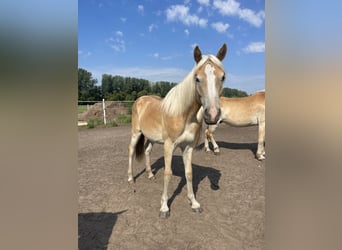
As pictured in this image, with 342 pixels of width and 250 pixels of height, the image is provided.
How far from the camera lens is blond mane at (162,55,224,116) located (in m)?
2.40

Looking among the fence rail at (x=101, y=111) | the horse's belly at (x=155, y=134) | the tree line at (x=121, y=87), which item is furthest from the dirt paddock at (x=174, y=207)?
the tree line at (x=121, y=87)

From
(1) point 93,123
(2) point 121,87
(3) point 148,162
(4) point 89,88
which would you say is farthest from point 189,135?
(2) point 121,87

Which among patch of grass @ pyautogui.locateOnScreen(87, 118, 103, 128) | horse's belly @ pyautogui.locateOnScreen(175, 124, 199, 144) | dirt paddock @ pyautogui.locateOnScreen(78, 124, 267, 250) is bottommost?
dirt paddock @ pyautogui.locateOnScreen(78, 124, 267, 250)

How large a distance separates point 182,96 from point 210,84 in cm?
70

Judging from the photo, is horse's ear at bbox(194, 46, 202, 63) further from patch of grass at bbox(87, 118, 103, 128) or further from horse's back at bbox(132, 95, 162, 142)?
patch of grass at bbox(87, 118, 103, 128)

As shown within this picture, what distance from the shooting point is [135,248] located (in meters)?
2.26

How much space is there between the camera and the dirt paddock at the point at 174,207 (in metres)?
2.38

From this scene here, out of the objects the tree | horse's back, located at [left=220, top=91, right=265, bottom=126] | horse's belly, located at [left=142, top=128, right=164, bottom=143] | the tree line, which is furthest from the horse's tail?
the tree line

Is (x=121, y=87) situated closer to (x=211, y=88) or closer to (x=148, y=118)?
(x=148, y=118)

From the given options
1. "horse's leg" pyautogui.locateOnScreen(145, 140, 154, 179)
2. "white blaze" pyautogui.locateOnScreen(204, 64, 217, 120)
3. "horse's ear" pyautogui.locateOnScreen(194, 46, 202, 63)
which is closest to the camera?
"white blaze" pyautogui.locateOnScreen(204, 64, 217, 120)
